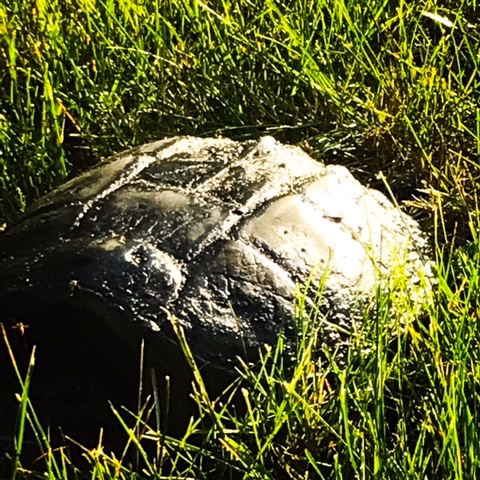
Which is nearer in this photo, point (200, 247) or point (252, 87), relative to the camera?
point (200, 247)

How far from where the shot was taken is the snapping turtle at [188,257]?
166cm

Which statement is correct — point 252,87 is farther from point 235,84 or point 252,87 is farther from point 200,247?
point 200,247

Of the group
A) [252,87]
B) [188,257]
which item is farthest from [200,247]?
[252,87]

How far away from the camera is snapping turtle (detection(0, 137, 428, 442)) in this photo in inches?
65.5

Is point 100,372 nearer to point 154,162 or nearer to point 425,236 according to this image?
point 154,162

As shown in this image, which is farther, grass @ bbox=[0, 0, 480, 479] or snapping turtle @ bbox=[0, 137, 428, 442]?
grass @ bbox=[0, 0, 480, 479]

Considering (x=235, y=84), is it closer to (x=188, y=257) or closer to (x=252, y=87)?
(x=252, y=87)

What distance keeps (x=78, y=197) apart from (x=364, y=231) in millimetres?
546

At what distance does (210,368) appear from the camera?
1.64 metres

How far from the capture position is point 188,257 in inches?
67.6

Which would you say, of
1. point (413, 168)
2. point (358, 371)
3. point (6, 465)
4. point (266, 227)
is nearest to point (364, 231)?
point (266, 227)

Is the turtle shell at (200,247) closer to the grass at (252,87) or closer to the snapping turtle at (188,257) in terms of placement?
the snapping turtle at (188,257)

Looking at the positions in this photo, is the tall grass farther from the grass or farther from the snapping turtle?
the snapping turtle

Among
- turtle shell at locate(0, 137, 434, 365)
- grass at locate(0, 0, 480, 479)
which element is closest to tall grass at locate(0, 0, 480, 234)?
grass at locate(0, 0, 480, 479)
